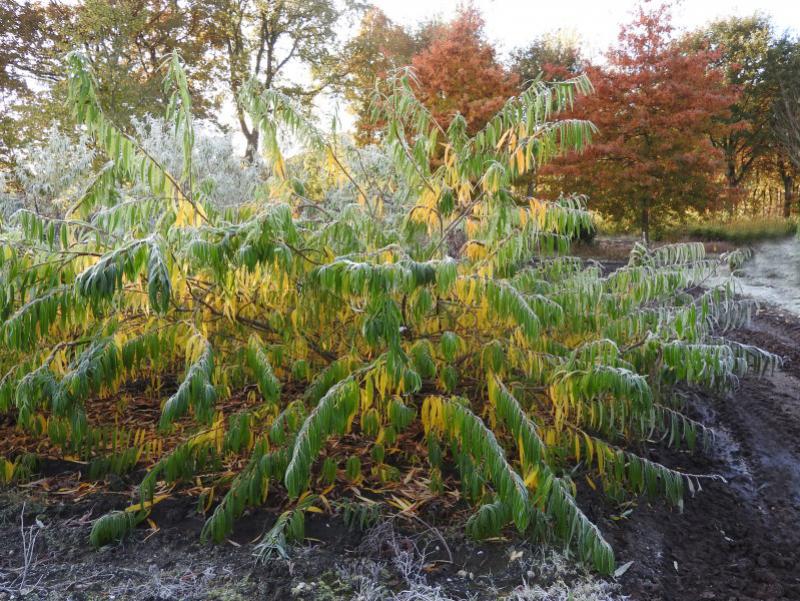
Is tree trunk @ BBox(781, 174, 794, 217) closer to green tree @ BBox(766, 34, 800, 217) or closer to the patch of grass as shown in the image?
green tree @ BBox(766, 34, 800, 217)

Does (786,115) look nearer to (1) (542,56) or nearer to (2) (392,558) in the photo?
(1) (542,56)

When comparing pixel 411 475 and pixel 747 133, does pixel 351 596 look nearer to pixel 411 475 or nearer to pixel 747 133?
pixel 411 475

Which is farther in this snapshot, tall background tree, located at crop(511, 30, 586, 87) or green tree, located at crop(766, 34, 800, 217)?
tall background tree, located at crop(511, 30, 586, 87)

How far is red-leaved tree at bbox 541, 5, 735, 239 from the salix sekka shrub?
10816 mm

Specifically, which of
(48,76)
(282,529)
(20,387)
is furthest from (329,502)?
(48,76)

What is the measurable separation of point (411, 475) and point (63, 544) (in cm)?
167

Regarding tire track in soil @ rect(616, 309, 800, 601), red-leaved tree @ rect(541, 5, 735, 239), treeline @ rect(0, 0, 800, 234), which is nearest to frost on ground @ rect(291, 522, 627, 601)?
tire track in soil @ rect(616, 309, 800, 601)

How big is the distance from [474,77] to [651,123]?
14.0ft

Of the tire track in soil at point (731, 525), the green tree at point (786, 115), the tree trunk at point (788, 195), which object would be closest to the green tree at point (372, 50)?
the green tree at point (786, 115)

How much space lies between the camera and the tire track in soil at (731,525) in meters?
2.69

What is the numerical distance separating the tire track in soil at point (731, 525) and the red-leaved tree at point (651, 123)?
950 centimetres

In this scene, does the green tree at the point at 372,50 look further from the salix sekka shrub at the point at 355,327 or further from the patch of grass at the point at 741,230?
the salix sekka shrub at the point at 355,327

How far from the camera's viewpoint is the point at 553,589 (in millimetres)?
2477

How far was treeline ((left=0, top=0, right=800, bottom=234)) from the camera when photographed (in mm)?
13609
